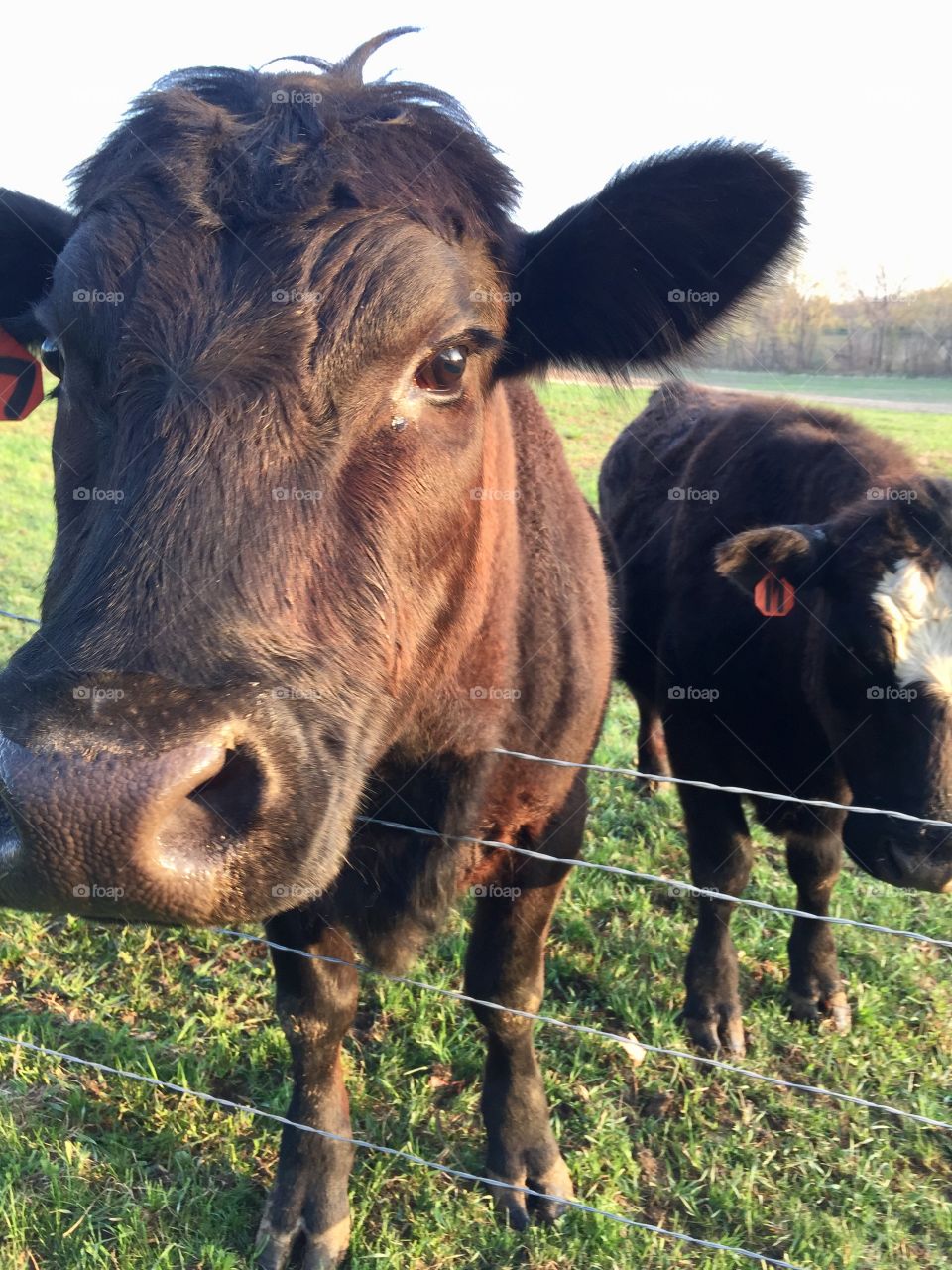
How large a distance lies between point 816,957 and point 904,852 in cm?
99

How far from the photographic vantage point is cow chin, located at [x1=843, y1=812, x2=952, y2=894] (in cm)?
295

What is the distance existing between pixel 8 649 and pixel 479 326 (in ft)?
19.5

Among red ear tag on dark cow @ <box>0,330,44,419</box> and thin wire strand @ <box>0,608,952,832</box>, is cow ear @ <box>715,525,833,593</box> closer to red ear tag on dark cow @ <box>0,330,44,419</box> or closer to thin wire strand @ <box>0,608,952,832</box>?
thin wire strand @ <box>0,608,952,832</box>

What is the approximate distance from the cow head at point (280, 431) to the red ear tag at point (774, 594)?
43.2 inches

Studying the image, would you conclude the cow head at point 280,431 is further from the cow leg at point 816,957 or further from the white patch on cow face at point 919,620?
the cow leg at point 816,957

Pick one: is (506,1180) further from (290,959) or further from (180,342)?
(180,342)

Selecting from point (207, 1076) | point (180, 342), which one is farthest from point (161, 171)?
point (207, 1076)

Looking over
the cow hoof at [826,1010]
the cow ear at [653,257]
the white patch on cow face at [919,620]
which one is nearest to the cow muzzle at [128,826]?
the cow ear at [653,257]

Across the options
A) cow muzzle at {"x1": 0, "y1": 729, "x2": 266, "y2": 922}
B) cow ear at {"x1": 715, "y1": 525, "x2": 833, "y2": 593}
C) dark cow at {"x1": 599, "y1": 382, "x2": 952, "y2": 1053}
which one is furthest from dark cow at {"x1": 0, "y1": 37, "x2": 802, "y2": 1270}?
dark cow at {"x1": 599, "y1": 382, "x2": 952, "y2": 1053}

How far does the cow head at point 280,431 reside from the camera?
5.03 ft

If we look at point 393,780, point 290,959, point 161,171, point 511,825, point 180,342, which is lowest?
point 290,959

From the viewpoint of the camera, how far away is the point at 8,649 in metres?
7.00

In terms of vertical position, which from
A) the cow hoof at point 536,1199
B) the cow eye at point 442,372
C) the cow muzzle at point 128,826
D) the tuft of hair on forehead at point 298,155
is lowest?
the cow hoof at point 536,1199

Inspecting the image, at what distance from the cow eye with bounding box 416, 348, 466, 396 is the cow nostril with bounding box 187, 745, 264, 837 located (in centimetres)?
99
